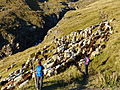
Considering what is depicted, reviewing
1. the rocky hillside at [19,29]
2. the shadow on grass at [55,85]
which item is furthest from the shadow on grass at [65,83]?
the rocky hillside at [19,29]

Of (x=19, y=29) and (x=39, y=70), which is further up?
(x=39, y=70)

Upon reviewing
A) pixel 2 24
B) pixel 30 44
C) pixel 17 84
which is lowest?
pixel 30 44

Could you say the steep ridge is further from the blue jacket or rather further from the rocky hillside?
the blue jacket

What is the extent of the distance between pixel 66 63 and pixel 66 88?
31.6 feet

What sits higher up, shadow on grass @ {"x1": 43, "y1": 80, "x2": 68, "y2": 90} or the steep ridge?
shadow on grass @ {"x1": 43, "y1": 80, "x2": 68, "y2": 90}

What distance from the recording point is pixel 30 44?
158 m

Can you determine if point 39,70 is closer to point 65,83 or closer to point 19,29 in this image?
point 65,83

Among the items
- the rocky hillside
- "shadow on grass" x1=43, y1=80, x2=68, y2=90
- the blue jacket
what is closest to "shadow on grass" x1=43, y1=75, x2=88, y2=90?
"shadow on grass" x1=43, y1=80, x2=68, y2=90

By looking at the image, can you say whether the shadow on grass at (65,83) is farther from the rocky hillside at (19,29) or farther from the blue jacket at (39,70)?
the rocky hillside at (19,29)

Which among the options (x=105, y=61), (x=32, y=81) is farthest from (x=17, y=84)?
(x=105, y=61)

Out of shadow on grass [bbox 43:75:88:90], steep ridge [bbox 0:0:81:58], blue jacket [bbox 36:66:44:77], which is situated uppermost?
blue jacket [bbox 36:66:44:77]

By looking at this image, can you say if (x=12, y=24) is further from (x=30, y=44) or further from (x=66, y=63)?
(x=66, y=63)

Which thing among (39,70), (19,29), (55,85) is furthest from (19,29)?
(39,70)

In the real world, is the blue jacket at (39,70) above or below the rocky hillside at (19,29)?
above
